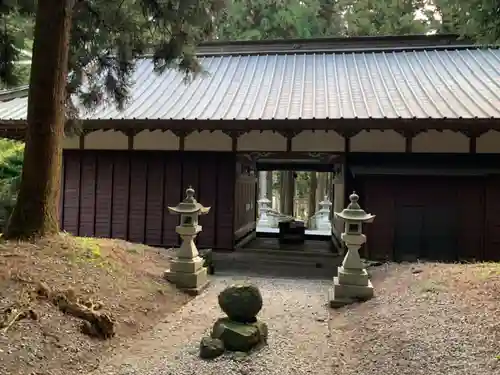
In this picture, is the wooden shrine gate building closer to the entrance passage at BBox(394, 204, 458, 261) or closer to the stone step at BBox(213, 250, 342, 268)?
the entrance passage at BBox(394, 204, 458, 261)

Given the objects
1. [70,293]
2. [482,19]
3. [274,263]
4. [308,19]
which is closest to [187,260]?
[70,293]

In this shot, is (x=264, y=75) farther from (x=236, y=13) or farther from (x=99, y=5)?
(x=236, y=13)

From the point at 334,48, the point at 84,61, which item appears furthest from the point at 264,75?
the point at 84,61

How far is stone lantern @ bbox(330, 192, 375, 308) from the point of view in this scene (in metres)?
6.21

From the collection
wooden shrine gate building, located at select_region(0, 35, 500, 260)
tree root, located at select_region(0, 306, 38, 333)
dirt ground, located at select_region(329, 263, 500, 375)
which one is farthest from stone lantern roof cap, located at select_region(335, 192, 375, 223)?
tree root, located at select_region(0, 306, 38, 333)

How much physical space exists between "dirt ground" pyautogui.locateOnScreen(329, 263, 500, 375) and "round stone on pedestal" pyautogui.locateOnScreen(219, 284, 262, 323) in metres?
0.91

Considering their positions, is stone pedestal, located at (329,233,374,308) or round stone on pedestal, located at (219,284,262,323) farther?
stone pedestal, located at (329,233,374,308)

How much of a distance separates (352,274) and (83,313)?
11.4 ft

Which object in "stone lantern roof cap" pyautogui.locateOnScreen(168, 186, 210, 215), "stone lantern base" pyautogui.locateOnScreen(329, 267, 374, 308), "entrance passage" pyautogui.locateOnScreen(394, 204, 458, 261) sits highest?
"stone lantern roof cap" pyautogui.locateOnScreen(168, 186, 210, 215)

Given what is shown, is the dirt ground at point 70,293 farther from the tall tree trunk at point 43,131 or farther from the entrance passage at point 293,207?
the entrance passage at point 293,207

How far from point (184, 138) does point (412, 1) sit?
579 inches

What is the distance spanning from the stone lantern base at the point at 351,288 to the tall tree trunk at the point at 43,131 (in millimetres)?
3885

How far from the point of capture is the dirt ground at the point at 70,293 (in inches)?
155

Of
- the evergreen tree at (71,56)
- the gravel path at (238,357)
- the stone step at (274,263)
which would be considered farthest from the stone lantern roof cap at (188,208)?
the stone step at (274,263)
